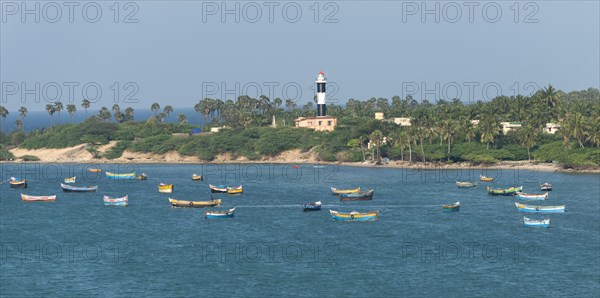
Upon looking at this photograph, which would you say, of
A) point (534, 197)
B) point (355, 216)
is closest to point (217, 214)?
point (355, 216)

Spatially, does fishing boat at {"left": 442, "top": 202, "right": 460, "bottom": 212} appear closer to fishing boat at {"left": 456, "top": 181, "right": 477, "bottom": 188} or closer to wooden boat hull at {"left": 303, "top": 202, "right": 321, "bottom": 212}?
wooden boat hull at {"left": 303, "top": 202, "right": 321, "bottom": 212}

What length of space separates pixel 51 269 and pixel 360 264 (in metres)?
36.2

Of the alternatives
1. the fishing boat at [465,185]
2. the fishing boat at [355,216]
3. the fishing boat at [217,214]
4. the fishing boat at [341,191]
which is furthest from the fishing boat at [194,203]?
the fishing boat at [465,185]

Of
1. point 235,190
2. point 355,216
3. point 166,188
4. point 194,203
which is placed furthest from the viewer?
point 166,188

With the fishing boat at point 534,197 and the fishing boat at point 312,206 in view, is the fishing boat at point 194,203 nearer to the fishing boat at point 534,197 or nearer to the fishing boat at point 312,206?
the fishing boat at point 312,206

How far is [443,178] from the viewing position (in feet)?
609

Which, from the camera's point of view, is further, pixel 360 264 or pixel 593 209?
pixel 593 209

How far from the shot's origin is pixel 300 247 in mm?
112625

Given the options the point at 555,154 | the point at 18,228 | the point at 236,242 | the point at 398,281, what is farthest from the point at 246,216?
the point at 555,154

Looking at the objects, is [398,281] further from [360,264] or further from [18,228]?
[18,228]

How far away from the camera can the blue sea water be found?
94.4 metres

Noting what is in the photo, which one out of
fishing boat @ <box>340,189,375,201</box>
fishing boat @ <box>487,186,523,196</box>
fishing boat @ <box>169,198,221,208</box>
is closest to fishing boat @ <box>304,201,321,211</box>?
fishing boat @ <box>340,189,375,201</box>

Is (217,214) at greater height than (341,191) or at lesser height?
lesser

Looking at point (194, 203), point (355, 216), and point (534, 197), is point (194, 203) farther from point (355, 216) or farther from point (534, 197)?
point (534, 197)
